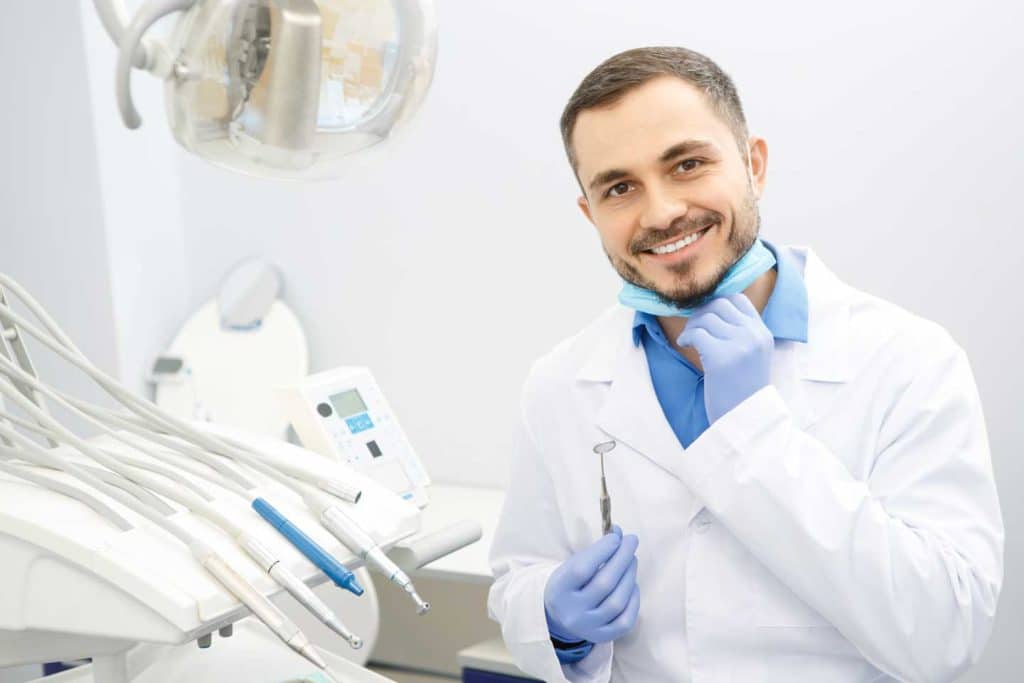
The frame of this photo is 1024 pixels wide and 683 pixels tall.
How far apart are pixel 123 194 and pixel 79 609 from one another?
177 cm

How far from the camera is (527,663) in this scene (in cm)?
128

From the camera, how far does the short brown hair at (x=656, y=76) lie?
3.95 feet

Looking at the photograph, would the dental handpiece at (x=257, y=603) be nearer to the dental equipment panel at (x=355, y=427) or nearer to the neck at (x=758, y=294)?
the neck at (x=758, y=294)

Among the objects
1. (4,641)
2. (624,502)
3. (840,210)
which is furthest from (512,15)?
(4,641)

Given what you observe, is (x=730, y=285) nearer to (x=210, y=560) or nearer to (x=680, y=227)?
(x=680, y=227)

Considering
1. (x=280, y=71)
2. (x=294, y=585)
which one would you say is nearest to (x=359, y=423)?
(x=294, y=585)

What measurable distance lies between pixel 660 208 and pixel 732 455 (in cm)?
26

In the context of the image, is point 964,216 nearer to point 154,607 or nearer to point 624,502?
point 624,502

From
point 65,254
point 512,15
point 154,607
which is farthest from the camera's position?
point 65,254

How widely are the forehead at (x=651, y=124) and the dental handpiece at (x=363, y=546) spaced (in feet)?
1.63

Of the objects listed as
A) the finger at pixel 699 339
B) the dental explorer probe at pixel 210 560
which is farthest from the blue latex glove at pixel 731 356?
the dental explorer probe at pixel 210 560

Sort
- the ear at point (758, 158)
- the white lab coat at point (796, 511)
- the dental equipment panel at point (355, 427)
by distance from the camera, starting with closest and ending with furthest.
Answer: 1. the white lab coat at point (796, 511)
2. the ear at point (758, 158)
3. the dental equipment panel at point (355, 427)

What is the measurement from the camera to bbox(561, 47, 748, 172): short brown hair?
1204 millimetres

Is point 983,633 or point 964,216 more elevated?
point 964,216
